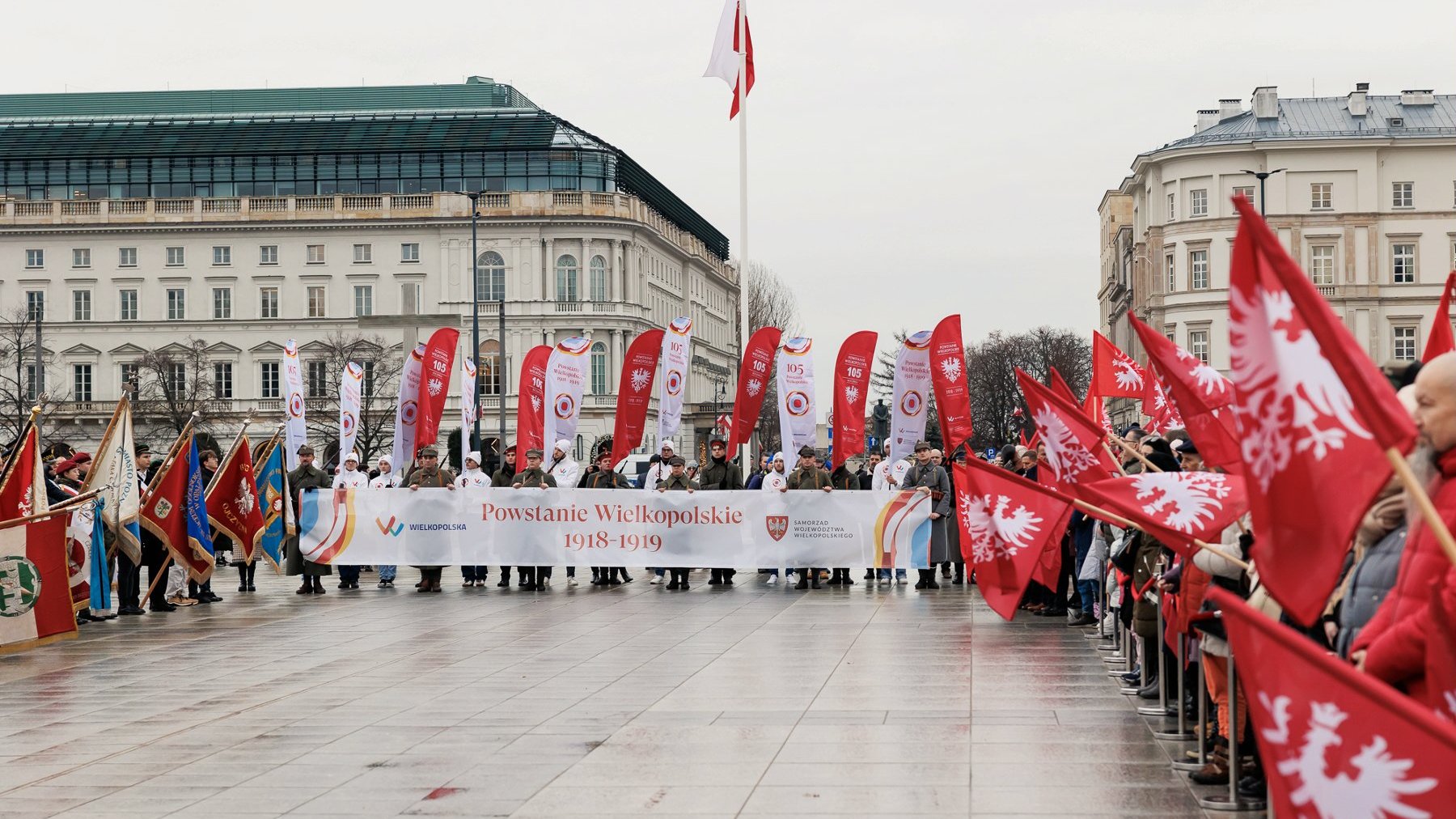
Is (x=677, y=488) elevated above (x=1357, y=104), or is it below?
below

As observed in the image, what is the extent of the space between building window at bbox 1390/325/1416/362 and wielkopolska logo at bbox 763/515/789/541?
85.6 meters

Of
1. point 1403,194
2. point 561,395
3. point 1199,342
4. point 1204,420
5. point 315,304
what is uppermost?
point 1403,194

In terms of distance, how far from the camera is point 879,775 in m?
8.65

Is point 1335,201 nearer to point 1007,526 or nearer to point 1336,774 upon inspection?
point 1007,526

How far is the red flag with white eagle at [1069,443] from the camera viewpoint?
11148 millimetres

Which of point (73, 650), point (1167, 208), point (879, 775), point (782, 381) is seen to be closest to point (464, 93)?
point (1167, 208)

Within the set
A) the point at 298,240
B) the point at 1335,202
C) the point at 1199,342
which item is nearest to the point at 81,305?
the point at 298,240

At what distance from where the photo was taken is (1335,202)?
323ft

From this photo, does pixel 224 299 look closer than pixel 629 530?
No

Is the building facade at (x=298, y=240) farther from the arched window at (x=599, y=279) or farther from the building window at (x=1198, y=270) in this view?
the building window at (x=1198, y=270)

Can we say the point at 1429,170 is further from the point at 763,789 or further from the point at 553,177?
the point at 763,789

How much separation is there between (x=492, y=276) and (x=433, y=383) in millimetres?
74251

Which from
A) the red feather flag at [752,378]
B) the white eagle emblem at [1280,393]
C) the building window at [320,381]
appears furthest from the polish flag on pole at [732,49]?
the building window at [320,381]

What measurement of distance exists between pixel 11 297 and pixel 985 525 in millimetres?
98705
